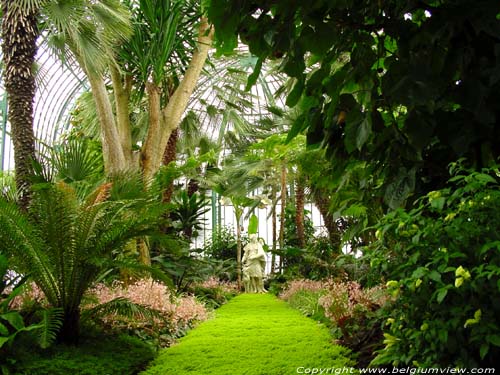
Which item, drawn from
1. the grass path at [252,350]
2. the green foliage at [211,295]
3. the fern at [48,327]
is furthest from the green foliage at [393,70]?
the green foliage at [211,295]

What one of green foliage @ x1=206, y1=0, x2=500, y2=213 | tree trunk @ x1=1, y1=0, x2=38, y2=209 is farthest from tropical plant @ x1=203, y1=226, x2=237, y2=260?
green foliage @ x1=206, y1=0, x2=500, y2=213

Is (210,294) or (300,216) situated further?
(300,216)

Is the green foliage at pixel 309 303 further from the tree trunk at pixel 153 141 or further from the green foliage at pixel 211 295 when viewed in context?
the tree trunk at pixel 153 141

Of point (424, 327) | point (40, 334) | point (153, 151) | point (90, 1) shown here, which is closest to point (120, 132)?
point (153, 151)

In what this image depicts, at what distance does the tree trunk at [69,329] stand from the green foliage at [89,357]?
76 mm

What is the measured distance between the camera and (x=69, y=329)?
3.62 meters

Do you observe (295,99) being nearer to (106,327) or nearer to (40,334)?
(40,334)

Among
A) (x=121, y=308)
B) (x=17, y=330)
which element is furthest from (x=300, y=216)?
(x=17, y=330)

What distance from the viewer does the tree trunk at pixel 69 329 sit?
3.60m

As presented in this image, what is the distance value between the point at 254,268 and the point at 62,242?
26.4ft

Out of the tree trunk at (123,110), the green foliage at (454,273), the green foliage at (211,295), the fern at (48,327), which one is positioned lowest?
the green foliage at (211,295)

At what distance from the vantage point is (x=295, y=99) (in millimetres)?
1499

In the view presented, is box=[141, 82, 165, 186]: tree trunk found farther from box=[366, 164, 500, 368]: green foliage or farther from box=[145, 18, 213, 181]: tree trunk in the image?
box=[366, 164, 500, 368]: green foliage

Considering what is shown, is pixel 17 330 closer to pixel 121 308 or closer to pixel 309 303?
pixel 121 308
